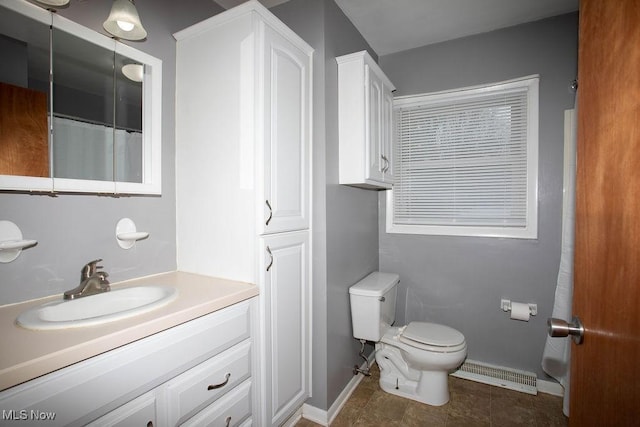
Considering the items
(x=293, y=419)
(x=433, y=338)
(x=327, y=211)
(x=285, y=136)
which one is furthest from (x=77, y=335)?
(x=433, y=338)

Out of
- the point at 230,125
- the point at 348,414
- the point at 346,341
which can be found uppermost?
the point at 230,125

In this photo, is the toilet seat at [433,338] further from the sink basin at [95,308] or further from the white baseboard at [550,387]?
the sink basin at [95,308]

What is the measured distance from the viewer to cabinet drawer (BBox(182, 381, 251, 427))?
111 centimetres

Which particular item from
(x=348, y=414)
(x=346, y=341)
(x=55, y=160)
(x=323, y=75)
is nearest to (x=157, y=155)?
(x=55, y=160)

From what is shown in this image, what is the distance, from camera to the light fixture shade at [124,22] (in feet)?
3.93

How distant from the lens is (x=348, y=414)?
1.90 metres

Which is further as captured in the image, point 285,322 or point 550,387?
point 550,387

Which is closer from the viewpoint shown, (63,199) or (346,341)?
(63,199)

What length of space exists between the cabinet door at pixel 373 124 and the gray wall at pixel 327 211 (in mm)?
207

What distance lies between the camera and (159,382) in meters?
0.98

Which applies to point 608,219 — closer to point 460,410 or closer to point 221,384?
point 221,384

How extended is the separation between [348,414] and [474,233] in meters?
1.60

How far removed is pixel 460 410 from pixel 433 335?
479 mm

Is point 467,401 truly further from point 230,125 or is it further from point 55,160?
point 55,160
